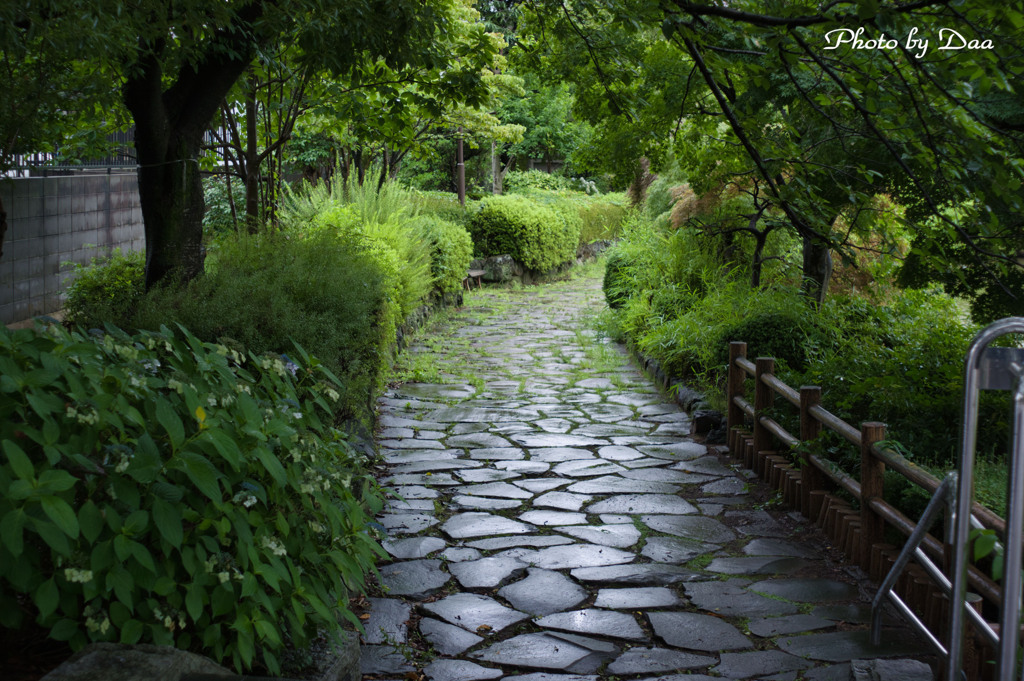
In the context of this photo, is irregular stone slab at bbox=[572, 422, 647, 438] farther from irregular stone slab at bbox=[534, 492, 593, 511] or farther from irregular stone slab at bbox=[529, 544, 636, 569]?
irregular stone slab at bbox=[529, 544, 636, 569]

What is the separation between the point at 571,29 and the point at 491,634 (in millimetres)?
4161

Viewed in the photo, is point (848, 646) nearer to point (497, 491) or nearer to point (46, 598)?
point (497, 491)

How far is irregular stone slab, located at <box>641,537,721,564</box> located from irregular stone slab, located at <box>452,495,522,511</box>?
105cm

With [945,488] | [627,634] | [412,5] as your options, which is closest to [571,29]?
[412,5]

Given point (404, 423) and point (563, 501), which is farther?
point (404, 423)

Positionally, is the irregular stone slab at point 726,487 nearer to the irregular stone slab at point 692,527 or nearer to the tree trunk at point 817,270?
the irregular stone slab at point 692,527

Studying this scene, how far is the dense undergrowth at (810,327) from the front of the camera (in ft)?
18.0

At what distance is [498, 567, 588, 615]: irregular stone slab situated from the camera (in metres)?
4.42

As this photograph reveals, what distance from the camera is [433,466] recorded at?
6.80 metres

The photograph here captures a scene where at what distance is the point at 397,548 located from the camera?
5.17 meters

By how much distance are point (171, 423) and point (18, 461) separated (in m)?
0.43

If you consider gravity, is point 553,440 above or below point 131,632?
below

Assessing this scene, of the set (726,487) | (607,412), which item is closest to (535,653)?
(726,487)

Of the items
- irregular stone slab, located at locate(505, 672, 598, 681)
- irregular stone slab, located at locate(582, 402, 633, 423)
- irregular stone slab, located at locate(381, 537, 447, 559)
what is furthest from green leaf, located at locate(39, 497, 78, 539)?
irregular stone slab, located at locate(582, 402, 633, 423)
